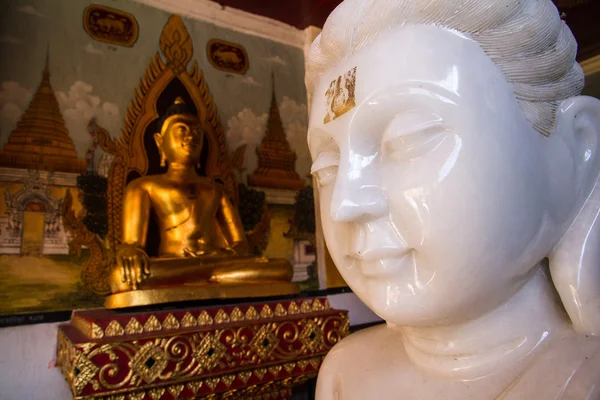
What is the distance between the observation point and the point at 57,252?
2248 millimetres

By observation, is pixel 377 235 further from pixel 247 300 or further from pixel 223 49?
pixel 223 49

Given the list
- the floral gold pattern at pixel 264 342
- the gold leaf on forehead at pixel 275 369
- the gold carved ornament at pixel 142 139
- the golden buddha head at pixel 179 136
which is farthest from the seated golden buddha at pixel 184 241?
the gold leaf on forehead at pixel 275 369

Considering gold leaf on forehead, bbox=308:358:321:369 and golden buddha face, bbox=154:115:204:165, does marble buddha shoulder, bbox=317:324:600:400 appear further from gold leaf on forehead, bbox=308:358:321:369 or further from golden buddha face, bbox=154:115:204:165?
golden buddha face, bbox=154:115:204:165

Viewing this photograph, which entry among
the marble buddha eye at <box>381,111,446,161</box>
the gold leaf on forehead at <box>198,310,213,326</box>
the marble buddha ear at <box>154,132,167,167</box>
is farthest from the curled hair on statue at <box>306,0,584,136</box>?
the marble buddha ear at <box>154,132,167,167</box>

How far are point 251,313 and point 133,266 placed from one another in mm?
589

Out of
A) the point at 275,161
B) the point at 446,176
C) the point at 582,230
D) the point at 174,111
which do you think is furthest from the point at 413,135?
the point at 275,161

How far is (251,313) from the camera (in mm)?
1742

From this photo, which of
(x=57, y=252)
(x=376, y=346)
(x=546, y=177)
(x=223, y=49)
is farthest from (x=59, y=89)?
(x=546, y=177)

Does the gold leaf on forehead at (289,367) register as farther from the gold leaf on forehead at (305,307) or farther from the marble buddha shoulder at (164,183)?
the marble buddha shoulder at (164,183)

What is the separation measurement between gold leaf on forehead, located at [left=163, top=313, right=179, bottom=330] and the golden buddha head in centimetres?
122

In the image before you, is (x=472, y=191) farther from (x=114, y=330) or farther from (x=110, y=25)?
(x=110, y=25)

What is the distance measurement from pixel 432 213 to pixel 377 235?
0.10 meters

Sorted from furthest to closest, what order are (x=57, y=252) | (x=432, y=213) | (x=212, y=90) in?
(x=212, y=90) < (x=57, y=252) < (x=432, y=213)

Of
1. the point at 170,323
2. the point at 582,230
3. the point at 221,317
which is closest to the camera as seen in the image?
the point at 582,230
